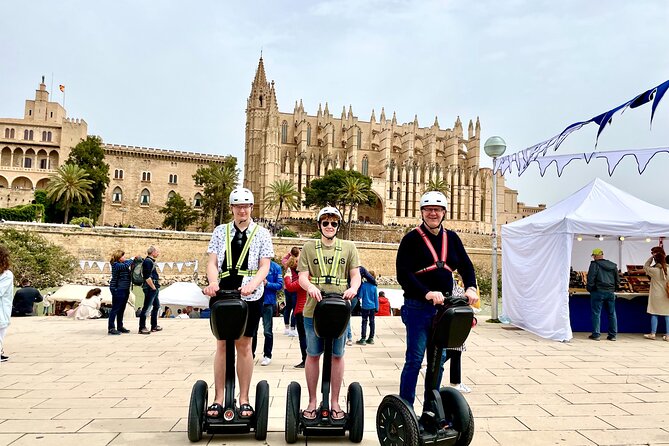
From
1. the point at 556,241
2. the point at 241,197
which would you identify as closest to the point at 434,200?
the point at 241,197

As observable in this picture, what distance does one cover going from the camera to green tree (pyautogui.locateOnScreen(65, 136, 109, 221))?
43938 millimetres

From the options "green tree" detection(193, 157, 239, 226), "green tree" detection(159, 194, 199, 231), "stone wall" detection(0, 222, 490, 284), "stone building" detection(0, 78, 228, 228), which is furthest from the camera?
"stone building" detection(0, 78, 228, 228)

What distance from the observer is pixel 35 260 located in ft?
86.0

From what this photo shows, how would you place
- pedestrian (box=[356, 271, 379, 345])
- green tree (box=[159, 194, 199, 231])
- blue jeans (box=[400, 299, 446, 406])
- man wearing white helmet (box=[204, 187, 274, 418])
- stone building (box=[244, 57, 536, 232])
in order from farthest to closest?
stone building (box=[244, 57, 536, 232]), green tree (box=[159, 194, 199, 231]), pedestrian (box=[356, 271, 379, 345]), blue jeans (box=[400, 299, 446, 406]), man wearing white helmet (box=[204, 187, 274, 418])

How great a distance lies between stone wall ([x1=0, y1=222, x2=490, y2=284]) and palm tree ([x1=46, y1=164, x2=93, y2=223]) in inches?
345

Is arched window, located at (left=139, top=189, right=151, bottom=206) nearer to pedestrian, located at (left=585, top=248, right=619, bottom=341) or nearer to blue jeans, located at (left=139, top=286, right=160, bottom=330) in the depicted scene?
blue jeans, located at (left=139, top=286, right=160, bottom=330)

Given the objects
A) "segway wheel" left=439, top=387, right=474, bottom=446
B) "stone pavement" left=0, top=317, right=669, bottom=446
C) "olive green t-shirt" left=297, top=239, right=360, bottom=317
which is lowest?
"stone pavement" left=0, top=317, right=669, bottom=446

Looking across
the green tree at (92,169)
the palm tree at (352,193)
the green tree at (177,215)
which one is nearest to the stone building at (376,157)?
the palm tree at (352,193)

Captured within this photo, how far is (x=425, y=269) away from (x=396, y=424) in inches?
41.2

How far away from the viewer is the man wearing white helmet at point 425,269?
11.4ft

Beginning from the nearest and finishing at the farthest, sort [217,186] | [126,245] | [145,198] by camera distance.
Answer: [126,245] < [217,186] < [145,198]

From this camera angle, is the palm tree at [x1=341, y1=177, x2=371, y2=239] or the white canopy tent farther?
the palm tree at [x1=341, y1=177, x2=371, y2=239]

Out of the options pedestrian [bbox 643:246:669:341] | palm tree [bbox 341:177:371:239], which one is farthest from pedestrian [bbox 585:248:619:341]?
palm tree [bbox 341:177:371:239]

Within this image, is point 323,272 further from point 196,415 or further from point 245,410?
point 196,415
